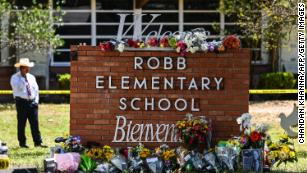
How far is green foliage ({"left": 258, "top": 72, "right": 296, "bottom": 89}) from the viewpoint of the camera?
2294cm

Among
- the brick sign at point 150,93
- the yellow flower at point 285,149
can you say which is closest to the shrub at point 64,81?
the brick sign at point 150,93

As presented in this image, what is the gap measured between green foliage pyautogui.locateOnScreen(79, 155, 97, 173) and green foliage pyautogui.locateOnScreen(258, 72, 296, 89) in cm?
1407

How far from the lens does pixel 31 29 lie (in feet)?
68.7

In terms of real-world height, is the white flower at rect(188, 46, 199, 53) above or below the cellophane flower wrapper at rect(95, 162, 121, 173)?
above

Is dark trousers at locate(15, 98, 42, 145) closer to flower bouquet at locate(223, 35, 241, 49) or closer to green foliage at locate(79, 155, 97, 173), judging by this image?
green foliage at locate(79, 155, 97, 173)

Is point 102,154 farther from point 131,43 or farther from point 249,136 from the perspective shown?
point 249,136

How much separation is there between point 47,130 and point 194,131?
726 centimetres

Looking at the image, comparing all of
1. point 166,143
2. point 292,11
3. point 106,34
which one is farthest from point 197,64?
point 106,34

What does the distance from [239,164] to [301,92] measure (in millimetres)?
1992

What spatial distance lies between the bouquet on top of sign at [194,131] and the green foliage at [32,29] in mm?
11697

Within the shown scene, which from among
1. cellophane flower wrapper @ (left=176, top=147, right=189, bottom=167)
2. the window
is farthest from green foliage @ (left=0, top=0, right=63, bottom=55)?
cellophane flower wrapper @ (left=176, top=147, right=189, bottom=167)

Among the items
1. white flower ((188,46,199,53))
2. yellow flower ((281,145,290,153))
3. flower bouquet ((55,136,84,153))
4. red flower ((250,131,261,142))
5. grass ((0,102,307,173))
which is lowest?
grass ((0,102,307,173))

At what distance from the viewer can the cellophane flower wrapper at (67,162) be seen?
380 inches

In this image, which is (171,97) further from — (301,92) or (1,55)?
(1,55)
